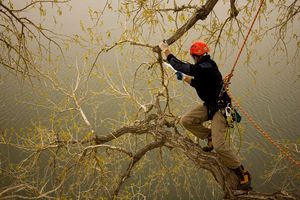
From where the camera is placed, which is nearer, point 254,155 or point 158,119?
point 158,119

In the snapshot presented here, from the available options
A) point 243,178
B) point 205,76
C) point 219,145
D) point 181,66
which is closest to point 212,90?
point 205,76

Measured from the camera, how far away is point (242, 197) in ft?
10.1

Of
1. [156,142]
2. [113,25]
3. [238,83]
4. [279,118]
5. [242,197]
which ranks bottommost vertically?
[242,197]

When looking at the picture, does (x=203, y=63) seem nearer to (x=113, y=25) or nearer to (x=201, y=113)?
(x=201, y=113)

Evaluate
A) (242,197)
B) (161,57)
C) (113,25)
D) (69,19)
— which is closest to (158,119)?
(161,57)

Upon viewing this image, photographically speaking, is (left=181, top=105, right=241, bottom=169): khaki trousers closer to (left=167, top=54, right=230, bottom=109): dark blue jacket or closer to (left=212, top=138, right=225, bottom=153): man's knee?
(left=212, top=138, right=225, bottom=153): man's knee

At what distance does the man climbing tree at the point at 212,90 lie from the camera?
3141mm

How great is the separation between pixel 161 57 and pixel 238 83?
11.5 meters

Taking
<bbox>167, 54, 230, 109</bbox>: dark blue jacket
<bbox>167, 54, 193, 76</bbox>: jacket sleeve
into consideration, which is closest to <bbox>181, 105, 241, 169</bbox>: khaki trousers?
<bbox>167, 54, 230, 109</bbox>: dark blue jacket

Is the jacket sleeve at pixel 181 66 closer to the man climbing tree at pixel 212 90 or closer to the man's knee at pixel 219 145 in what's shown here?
the man climbing tree at pixel 212 90

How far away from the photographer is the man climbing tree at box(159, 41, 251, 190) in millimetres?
3141

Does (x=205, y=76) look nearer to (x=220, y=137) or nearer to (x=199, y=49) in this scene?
(x=199, y=49)

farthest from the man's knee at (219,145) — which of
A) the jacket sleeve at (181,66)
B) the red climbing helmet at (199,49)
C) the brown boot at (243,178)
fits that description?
the red climbing helmet at (199,49)

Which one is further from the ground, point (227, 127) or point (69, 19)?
point (69, 19)
